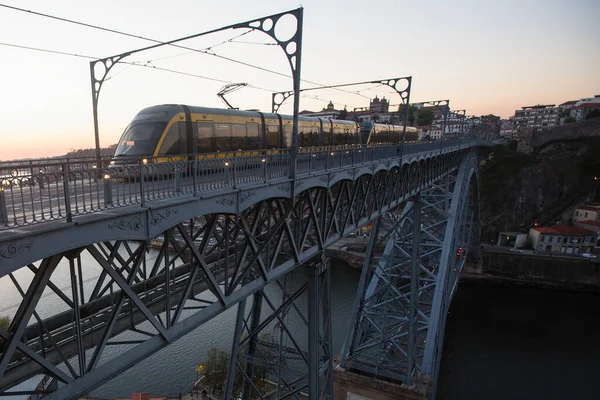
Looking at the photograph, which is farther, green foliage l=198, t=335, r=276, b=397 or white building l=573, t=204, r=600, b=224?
white building l=573, t=204, r=600, b=224

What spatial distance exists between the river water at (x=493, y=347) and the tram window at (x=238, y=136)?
12.0 meters

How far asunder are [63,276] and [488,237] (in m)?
48.3

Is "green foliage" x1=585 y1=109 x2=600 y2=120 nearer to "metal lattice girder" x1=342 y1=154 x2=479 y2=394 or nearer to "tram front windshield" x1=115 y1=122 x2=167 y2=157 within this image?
"metal lattice girder" x1=342 y1=154 x2=479 y2=394

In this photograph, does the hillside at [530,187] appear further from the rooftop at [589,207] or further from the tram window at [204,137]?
the tram window at [204,137]

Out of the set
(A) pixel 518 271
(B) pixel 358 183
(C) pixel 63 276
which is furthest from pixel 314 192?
(A) pixel 518 271

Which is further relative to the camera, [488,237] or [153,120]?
[488,237]

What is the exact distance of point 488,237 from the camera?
4662 centimetres

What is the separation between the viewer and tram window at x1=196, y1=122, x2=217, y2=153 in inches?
376

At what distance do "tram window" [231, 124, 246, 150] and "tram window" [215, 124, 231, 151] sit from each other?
17 centimetres

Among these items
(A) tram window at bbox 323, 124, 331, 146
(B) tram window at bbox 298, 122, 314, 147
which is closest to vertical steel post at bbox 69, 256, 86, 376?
(B) tram window at bbox 298, 122, 314, 147

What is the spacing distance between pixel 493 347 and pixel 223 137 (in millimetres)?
26571

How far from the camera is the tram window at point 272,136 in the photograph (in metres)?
12.2

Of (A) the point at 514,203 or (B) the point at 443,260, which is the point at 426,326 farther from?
(A) the point at 514,203

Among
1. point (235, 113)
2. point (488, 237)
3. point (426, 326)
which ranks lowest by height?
point (488, 237)
